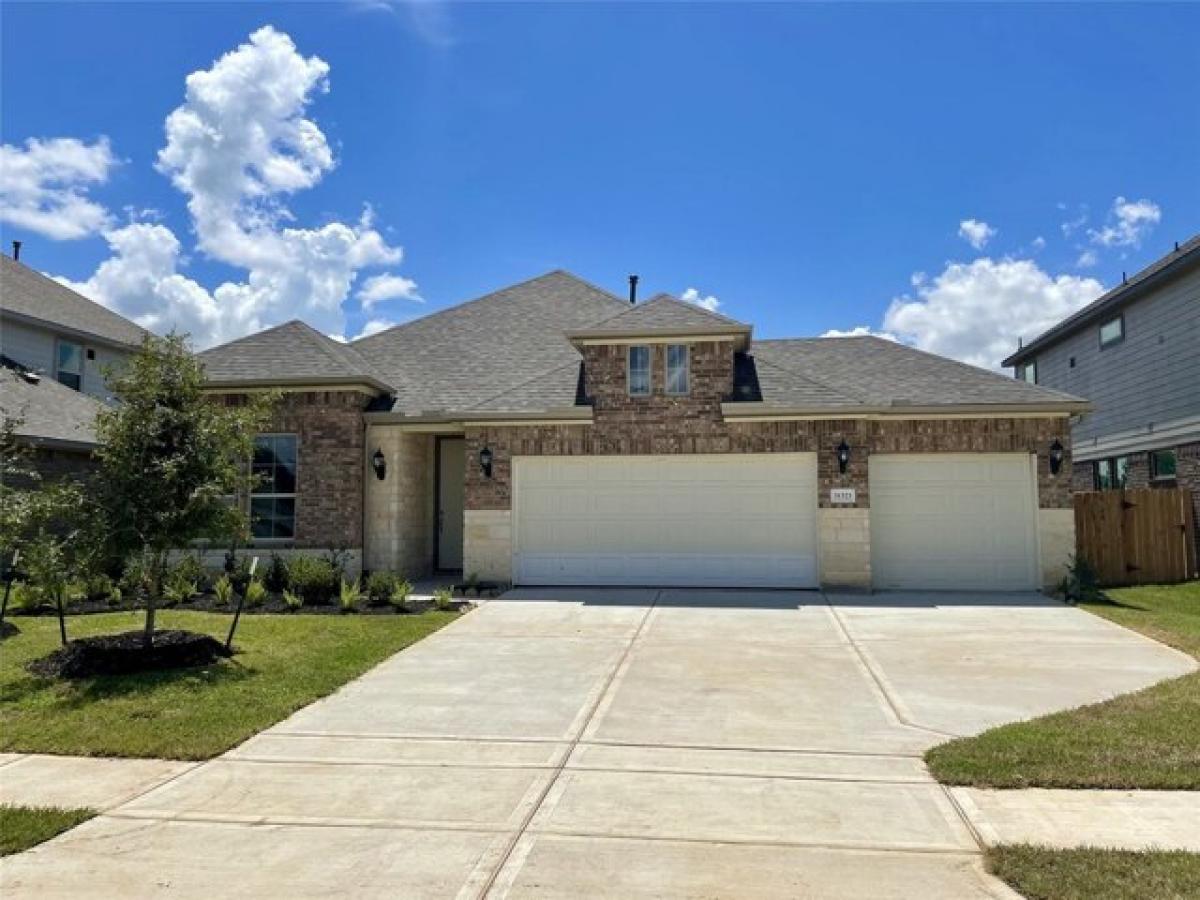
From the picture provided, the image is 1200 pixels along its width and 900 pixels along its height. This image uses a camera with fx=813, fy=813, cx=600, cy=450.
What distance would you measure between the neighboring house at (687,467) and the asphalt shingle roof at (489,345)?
422mm

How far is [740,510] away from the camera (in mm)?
14109

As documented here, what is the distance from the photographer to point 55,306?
21578 millimetres

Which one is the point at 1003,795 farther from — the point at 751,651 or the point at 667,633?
the point at 667,633

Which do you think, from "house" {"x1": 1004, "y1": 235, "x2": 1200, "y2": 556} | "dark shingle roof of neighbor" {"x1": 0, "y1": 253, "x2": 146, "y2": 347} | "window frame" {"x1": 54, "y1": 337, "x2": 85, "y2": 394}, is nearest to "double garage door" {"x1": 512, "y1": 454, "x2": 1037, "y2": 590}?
"house" {"x1": 1004, "y1": 235, "x2": 1200, "y2": 556}

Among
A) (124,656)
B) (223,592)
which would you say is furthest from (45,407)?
(124,656)

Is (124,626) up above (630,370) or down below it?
below

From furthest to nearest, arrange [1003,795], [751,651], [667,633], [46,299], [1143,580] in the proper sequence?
[46,299]
[1143,580]
[667,633]
[751,651]
[1003,795]

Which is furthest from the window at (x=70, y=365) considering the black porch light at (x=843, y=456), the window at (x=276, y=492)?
the black porch light at (x=843, y=456)

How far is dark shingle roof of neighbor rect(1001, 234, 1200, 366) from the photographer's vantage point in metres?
17.1

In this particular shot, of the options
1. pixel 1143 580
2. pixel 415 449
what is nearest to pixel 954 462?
pixel 1143 580

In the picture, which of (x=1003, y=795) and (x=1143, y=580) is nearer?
(x=1003, y=795)

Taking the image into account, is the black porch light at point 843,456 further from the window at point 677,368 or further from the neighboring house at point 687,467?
the window at point 677,368

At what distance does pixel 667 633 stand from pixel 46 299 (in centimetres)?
2045

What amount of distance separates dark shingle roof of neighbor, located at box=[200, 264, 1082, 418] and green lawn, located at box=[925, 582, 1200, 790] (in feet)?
24.8
